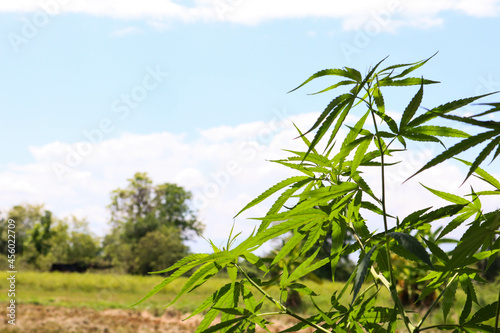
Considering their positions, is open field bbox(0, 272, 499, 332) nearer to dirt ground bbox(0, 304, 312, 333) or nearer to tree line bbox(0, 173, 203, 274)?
dirt ground bbox(0, 304, 312, 333)

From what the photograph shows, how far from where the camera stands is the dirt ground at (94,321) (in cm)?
602

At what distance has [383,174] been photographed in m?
0.62

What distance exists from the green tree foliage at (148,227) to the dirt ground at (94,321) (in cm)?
1222

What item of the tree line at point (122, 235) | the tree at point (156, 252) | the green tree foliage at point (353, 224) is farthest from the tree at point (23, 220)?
the green tree foliage at point (353, 224)

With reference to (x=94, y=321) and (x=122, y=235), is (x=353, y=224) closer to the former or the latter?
(x=94, y=321)

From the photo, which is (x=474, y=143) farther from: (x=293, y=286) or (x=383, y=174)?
(x=293, y=286)

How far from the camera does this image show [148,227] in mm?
23562

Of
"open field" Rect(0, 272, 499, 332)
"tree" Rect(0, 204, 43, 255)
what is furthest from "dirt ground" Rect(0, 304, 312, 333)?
"tree" Rect(0, 204, 43, 255)

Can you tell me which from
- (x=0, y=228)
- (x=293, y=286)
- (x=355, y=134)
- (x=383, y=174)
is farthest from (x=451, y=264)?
(x=0, y=228)

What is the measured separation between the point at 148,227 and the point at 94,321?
17.3 m

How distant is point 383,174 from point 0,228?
25.5 meters

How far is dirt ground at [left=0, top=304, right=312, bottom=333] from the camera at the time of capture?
6020 millimetres

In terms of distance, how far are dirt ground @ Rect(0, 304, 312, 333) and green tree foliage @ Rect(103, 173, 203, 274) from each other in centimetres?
1222

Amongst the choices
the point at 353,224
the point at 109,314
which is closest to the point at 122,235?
the point at 109,314
